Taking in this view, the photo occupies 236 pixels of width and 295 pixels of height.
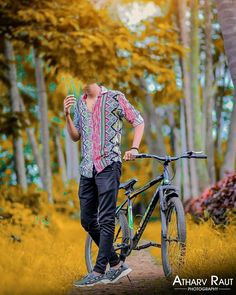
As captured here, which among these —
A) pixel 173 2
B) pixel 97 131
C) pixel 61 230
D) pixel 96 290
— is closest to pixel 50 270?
pixel 96 290

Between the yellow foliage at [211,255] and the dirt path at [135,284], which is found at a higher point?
the yellow foliage at [211,255]

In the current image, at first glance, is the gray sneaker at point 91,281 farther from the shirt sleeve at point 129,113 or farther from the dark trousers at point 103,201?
the shirt sleeve at point 129,113

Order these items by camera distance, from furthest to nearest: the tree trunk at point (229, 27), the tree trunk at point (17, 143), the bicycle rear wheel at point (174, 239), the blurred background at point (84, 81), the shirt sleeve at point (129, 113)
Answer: the tree trunk at point (17, 143) < the blurred background at point (84, 81) < the tree trunk at point (229, 27) < the shirt sleeve at point (129, 113) < the bicycle rear wheel at point (174, 239)

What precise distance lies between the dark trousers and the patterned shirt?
73mm

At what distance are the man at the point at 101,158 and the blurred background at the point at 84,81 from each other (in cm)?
32

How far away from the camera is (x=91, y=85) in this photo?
6.20 m

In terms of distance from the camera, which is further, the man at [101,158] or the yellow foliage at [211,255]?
the yellow foliage at [211,255]

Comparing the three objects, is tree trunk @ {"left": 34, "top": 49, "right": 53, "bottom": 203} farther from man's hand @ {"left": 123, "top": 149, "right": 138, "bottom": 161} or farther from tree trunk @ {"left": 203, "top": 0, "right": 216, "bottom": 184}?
man's hand @ {"left": 123, "top": 149, "right": 138, "bottom": 161}

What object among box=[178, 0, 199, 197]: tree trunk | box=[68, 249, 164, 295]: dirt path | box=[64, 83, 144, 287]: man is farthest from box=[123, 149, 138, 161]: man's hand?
box=[178, 0, 199, 197]: tree trunk

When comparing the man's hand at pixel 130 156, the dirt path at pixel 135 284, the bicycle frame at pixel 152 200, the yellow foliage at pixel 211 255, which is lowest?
the dirt path at pixel 135 284

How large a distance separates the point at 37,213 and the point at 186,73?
5.80m

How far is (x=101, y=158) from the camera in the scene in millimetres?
5961

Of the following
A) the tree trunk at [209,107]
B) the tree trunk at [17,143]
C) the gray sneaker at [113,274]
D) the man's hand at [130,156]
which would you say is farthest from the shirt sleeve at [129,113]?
the tree trunk at [209,107]

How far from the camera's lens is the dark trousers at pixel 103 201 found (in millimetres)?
5953
